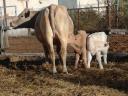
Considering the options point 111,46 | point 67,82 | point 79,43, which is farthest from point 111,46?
point 67,82

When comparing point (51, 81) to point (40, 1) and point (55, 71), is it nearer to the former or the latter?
point (55, 71)

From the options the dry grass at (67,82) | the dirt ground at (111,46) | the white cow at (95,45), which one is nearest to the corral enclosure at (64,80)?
the dry grass at (67,82)

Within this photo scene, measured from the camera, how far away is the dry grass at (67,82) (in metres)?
9.52

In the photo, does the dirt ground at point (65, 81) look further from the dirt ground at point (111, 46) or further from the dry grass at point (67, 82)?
the dirt ground at point (111, 46)

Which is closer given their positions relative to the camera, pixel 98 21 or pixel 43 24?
pixel 43 24

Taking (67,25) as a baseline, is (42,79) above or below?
below

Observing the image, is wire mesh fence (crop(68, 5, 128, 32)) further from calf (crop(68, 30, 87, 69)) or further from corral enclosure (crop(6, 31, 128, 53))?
calf (crop(68, 30, 87, 69))

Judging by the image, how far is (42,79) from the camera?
11.1m

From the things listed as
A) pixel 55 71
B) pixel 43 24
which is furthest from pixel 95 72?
pixel 43 24

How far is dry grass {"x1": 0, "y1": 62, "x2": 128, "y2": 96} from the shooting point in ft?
31.2

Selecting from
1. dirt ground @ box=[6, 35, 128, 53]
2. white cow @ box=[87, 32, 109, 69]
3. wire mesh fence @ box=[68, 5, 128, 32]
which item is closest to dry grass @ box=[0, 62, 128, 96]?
white cow @ box=[87, 32, 109, 69]

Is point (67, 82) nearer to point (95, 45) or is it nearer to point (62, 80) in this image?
point (62, 80)

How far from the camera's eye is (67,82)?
422 inches

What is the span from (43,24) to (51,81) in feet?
6.37
